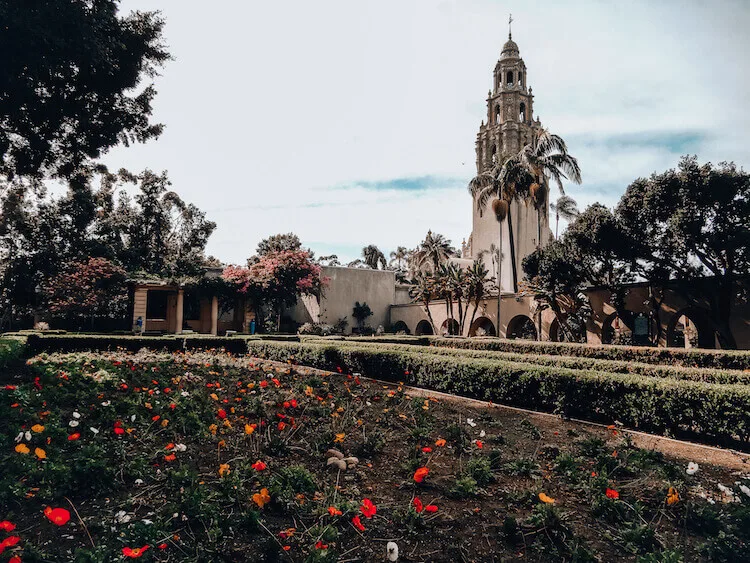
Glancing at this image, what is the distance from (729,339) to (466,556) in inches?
734

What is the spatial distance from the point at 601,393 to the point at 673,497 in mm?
3767

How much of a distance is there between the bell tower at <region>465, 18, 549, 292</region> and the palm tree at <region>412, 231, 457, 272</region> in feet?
10.7

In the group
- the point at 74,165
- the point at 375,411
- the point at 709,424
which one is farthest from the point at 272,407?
the point at 74,165

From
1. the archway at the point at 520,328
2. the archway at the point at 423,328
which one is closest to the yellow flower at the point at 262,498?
the archway at the point at 520,328

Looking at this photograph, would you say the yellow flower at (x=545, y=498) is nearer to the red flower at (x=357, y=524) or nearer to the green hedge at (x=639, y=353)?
the red flower at (x=357, y=524)

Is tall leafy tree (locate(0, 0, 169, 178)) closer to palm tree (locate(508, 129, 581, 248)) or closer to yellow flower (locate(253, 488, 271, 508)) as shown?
yellow flower (locate(253, 488, 271, 508))

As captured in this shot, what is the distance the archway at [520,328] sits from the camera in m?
28.3

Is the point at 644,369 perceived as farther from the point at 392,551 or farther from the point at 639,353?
Answer: the point at 392,551

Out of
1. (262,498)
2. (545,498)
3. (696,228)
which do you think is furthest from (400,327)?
(262,498)

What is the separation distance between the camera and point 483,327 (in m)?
32.8

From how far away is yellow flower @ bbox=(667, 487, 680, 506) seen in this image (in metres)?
3.24

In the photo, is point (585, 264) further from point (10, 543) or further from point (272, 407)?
point (10, 543)

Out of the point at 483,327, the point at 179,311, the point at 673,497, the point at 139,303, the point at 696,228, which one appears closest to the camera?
the point at 673,497

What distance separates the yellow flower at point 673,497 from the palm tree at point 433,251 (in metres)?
35.1
